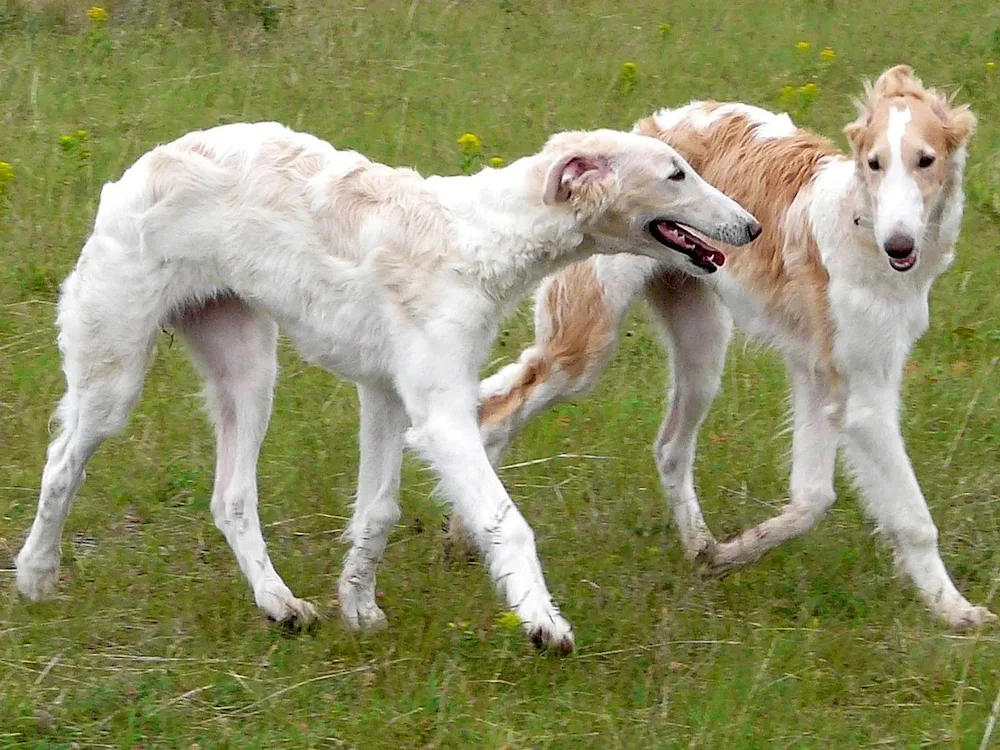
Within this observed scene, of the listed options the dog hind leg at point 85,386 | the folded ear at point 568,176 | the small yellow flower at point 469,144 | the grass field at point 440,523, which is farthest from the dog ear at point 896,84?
the small yellow flower at point 469,144

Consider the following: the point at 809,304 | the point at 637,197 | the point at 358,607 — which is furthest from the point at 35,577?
the point at 809,304

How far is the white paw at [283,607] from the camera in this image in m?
5.02

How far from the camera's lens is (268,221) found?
Answer: 4953 millimetres

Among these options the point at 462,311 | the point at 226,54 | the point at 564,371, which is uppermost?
the point at 462,311

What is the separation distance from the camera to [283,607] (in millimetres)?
5031

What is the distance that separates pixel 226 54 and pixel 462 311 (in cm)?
716

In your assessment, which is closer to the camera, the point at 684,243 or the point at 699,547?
the point at 684,243

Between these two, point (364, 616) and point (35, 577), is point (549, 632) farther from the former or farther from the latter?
point (35, 577)

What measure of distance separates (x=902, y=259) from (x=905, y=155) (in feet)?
1.12

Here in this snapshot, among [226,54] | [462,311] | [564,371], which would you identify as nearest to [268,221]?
[462,311]

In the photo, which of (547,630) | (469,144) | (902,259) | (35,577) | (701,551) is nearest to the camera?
(547,630)

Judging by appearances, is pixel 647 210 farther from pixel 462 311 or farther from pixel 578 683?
pixel 578 683

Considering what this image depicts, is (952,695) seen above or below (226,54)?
above

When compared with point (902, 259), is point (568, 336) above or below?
below
